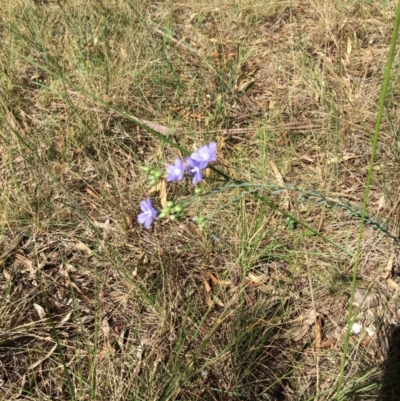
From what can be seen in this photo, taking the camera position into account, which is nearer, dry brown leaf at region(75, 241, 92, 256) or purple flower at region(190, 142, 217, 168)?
purple flower at region(190, 142, 217, 168)

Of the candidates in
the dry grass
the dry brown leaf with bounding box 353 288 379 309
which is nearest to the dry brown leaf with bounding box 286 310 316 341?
the dry grass

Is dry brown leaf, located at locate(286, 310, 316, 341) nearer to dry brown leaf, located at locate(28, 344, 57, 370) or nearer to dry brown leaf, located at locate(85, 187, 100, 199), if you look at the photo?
dry brown leaf, located at locate(28, 344, 57, 370)

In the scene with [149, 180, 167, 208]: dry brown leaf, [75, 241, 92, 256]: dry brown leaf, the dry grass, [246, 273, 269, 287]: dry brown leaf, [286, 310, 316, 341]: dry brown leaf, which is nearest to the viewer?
the dry grass

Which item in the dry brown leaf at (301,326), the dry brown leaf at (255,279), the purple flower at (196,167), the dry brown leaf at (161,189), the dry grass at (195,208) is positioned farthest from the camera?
the dry brown leaf at (161,189)

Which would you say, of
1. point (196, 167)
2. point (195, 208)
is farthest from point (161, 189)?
point (196, 167)

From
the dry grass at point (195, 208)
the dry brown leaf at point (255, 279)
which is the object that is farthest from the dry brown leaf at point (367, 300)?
the dry brown leaf at point (255, 279)

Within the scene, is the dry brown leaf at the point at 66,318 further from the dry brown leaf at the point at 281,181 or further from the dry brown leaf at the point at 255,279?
the dry brown leaf at the point at 281,181

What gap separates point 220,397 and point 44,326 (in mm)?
829

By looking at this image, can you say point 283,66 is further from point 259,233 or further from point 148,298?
point 148,298

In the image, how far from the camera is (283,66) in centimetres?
297

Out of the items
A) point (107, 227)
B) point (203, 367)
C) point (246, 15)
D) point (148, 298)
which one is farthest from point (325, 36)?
point (203, 367)

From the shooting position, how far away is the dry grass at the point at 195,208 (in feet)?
5.70

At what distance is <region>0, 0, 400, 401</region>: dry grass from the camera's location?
1.74 meters

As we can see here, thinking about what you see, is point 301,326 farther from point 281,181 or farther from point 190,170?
point 190,170
